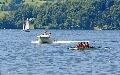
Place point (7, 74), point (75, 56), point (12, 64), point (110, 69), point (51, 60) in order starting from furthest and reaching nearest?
point (75, 56) < point (51, 60) < point (12, 64) < point (110, 69) < point (7, 74)

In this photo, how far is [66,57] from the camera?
110 m

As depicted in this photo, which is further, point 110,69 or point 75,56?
point 75,56

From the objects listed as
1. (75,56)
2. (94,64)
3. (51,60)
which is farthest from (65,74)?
(75,56)

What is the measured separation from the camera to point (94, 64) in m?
96.0

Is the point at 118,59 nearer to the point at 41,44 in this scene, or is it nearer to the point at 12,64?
the point at 12,64

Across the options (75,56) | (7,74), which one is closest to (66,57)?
(75,56)

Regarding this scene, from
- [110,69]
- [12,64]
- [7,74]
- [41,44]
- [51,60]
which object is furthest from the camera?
[41,44]

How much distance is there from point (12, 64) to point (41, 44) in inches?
2329

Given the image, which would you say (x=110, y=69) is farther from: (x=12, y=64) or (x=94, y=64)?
(x=12, y=64)

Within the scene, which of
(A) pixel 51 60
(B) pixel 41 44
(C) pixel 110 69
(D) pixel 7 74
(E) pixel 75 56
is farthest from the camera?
(B) pixel 41 44

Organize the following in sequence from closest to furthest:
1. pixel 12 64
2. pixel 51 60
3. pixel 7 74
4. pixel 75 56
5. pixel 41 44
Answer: pixel 7 74 < pixel 12 64 < pixel 51 60 < pixel 75 56 < pixel 41 44

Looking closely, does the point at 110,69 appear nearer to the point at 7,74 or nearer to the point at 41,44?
the point at 7,74

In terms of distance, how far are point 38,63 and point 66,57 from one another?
12754 mm

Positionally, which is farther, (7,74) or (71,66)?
(71,66)
